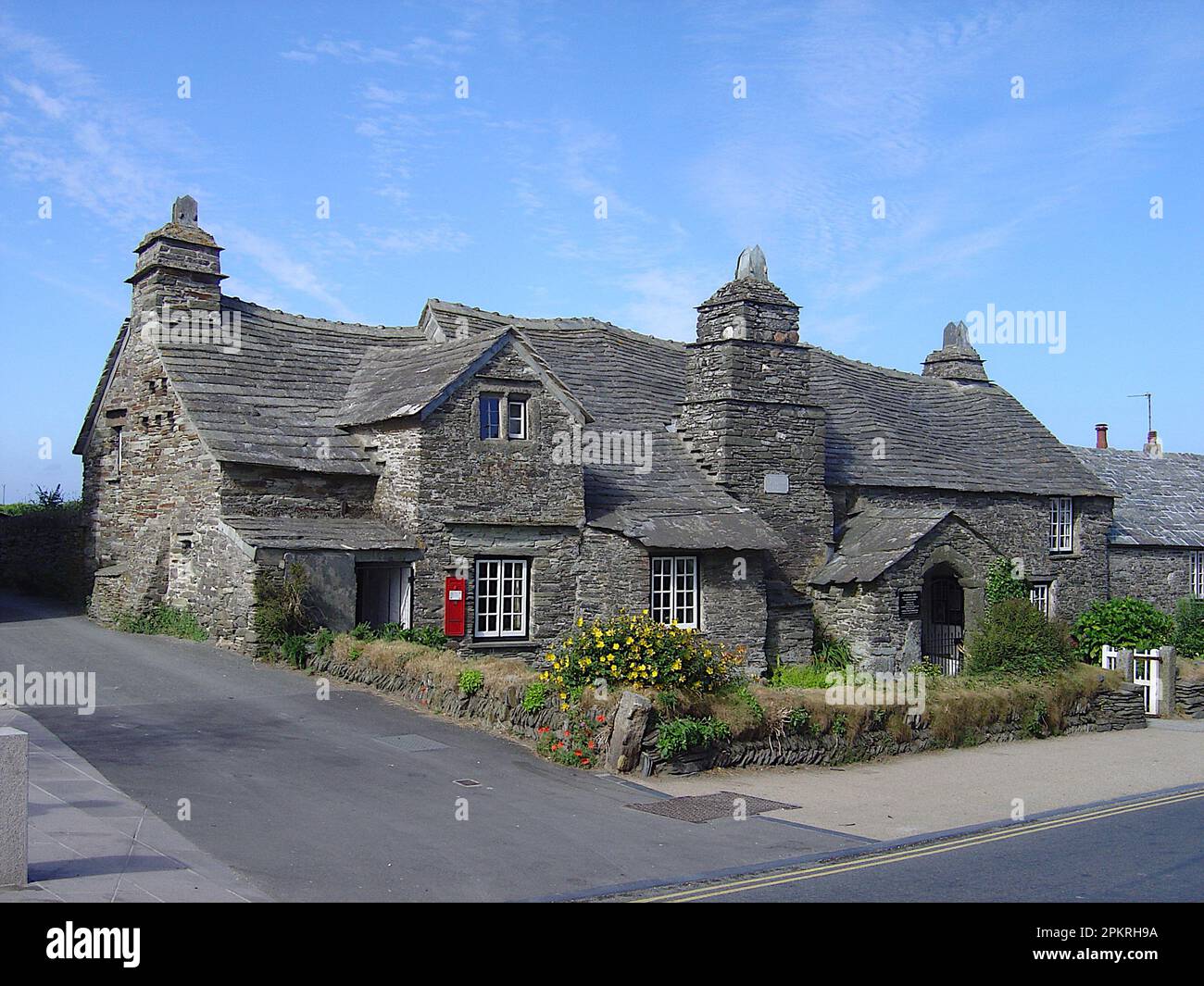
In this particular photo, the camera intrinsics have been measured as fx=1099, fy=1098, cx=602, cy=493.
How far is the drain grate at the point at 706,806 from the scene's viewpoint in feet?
39.9

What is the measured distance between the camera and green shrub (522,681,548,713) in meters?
→ 14.8

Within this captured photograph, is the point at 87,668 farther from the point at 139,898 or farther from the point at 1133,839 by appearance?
the point at 1133,839

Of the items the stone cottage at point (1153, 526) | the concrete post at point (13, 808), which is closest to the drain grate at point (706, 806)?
the concrete post at point (13, 808)

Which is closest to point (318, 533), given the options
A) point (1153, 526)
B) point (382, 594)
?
point (382, 594)

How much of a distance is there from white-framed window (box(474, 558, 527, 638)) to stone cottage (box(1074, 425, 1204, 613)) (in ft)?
66.9

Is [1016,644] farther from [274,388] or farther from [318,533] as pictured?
[274,388]

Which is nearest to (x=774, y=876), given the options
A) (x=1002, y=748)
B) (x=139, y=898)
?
(x=139, y=898)

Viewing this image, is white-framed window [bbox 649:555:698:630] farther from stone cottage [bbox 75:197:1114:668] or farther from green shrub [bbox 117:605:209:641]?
green shrub [bbox 117:605:209:641]

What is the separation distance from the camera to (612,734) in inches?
554

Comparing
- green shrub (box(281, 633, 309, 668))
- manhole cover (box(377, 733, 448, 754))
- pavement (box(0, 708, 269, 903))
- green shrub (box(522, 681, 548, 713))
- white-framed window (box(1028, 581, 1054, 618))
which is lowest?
manhole cover (box(377, 733, 448, 754))

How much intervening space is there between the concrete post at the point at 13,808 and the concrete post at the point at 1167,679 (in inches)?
827

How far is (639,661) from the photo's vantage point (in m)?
14.8

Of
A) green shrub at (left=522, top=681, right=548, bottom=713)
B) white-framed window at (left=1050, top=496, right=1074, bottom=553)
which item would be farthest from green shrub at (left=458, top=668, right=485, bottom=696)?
white-framed window at (left=1050, top=496, right=1074, bottom=553)
